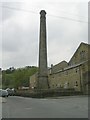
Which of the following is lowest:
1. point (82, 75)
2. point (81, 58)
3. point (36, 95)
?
point (36, 95)

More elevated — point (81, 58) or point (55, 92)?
point (81, 58)

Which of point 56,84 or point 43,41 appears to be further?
point 56,84

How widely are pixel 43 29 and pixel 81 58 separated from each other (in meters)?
20.4

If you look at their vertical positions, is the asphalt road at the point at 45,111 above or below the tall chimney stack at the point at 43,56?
below

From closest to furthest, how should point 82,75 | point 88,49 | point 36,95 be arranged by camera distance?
point 36,95 < point 82,75 < point 88,49

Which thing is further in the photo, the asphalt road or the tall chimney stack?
the tall chimney stack

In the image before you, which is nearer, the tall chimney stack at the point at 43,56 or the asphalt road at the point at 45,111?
the asphalt road at the point at 45,111

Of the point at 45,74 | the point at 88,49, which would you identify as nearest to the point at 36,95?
the point at 45,74

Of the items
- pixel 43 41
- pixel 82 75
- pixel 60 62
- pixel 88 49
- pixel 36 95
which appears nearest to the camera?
pixel 36 95

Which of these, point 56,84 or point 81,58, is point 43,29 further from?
point 56,84

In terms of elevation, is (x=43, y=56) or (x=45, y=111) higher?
(x=43, y=56)

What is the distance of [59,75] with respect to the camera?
85.1 metres

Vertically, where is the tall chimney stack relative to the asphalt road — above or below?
above

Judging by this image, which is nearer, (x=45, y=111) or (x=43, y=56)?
(x=45, y=111)
